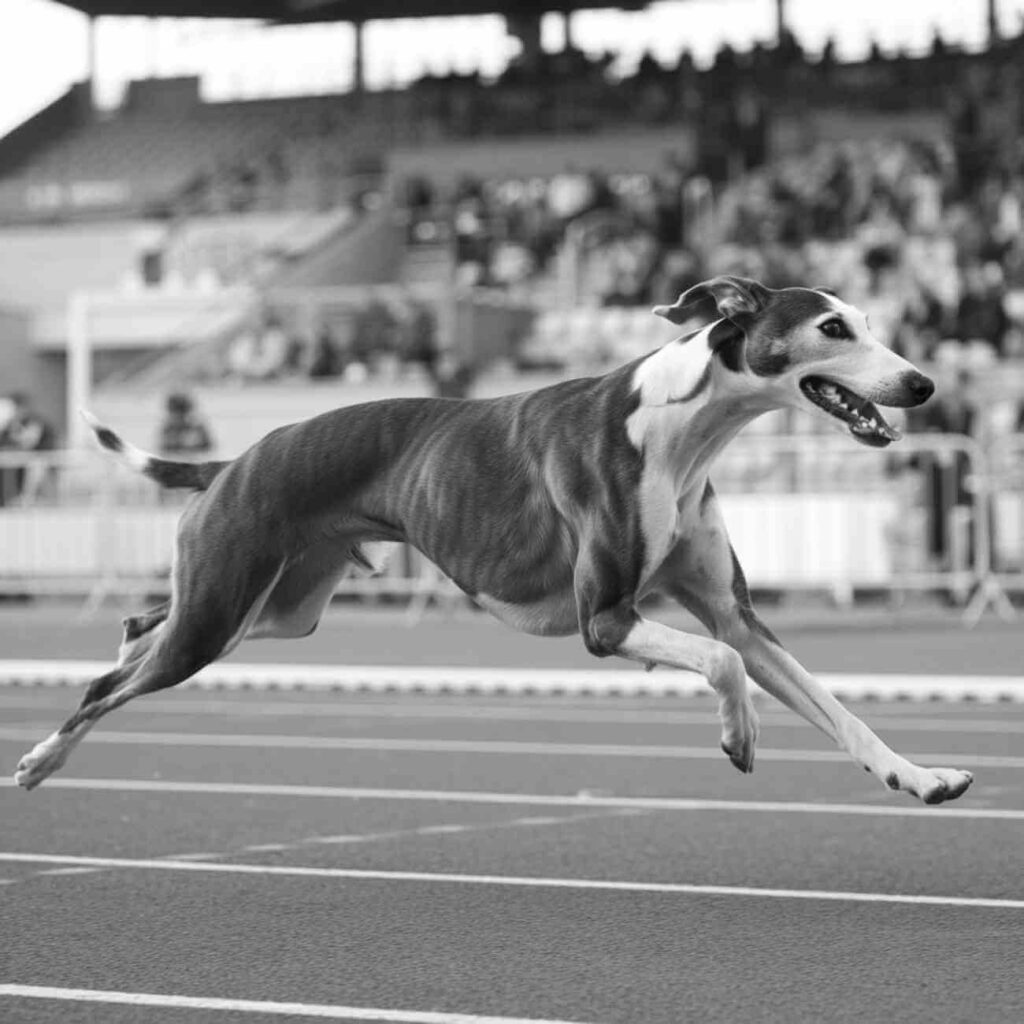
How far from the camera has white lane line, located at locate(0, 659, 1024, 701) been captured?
1209 cm

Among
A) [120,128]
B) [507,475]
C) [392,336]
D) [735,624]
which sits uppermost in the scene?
[120,128]

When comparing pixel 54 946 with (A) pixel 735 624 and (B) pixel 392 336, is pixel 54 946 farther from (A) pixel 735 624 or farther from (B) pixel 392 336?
(B) pixel 392 336

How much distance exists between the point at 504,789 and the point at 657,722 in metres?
2.87

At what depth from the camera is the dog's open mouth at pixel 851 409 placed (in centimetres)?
563

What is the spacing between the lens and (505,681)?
42.0 ft

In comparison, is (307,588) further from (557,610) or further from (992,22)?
(992,22)

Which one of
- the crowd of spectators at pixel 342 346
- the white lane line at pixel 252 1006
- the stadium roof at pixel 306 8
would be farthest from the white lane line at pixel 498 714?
the stadium roof at pixel 306 8

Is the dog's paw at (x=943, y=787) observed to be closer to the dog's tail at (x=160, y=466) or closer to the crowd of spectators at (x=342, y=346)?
the dog's tail at (x=160, y=466)

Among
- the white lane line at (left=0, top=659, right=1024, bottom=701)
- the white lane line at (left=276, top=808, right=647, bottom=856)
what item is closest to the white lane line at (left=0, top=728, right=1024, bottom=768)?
the white lane line at (left=276, top=808, right=647, bottom=856)

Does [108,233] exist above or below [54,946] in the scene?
above

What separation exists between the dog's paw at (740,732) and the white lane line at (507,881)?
1.72ft

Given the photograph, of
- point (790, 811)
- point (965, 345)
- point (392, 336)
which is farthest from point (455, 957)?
point (392, 336)

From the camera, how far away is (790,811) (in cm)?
783

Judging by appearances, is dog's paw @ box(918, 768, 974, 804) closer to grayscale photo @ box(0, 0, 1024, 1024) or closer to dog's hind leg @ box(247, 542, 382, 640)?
grayscale photo @ box(0, 0, 1024, 1024)
